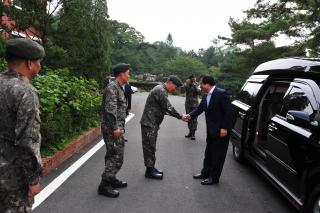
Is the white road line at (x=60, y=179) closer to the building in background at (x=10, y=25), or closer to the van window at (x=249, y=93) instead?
the van window at (x=249, y=93)

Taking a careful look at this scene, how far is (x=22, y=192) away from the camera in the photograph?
2.91 meters

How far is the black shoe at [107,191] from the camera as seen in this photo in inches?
208

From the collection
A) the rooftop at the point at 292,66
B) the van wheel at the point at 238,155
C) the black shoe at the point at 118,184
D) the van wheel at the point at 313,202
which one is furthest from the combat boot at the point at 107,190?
the rooftop at the point at 292,66

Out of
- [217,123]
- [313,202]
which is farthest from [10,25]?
[313,202]

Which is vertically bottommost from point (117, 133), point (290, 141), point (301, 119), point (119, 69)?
point (117, 133)

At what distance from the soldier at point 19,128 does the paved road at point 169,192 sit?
187 centimetres

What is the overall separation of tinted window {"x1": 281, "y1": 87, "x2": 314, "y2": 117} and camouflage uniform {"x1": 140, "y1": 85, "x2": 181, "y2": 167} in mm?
1911

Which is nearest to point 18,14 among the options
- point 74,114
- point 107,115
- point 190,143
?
point 74,114

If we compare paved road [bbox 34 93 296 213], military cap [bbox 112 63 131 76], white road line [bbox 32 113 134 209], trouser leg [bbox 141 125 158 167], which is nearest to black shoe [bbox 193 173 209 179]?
paved road [bbox 34 93 296 213]

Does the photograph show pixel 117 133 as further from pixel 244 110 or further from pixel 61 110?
pixel 244 110

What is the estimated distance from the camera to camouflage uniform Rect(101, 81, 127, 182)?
17.2 feet

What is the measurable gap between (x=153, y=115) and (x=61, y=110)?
2.20 meters

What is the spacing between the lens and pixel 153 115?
20.8ft

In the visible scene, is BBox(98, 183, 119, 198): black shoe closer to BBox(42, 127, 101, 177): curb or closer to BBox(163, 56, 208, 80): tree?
BBox(42, 127, 101, 177): curb
